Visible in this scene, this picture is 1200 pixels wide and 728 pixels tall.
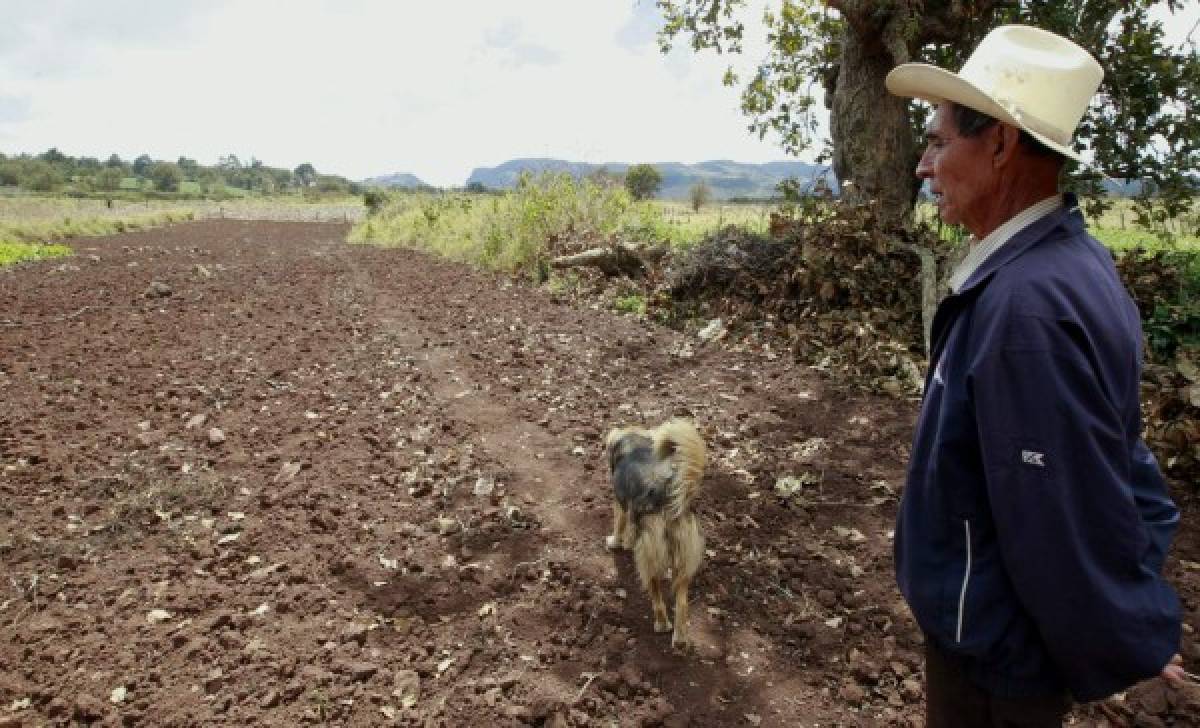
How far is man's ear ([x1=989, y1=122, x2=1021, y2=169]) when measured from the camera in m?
1.48

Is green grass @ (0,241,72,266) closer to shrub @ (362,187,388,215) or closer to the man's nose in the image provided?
the man's nose

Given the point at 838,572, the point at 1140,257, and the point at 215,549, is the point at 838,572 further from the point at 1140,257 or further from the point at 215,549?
the point at 1140,257

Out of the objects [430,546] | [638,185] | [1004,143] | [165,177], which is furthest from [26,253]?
[165,177]

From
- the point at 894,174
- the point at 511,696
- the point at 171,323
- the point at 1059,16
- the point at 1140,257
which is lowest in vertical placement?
the point at 511,696

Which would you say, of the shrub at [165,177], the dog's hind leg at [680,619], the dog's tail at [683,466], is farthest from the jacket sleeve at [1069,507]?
the shrub at [165,177]

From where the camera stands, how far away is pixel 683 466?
2.90 meters

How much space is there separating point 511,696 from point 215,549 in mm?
Answer: 2155

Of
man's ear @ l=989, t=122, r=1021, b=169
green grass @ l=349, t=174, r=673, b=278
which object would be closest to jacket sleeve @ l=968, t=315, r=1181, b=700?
man's ear @ l=989, t=122, r=1021, b=169

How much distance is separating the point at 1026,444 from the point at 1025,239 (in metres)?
0.45

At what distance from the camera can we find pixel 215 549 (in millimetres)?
3916

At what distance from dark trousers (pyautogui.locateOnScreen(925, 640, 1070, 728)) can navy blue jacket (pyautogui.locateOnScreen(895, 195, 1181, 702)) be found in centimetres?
4

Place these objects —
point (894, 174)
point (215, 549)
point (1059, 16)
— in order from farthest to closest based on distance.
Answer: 1. point (894, 174)
2. point (1059, 16)
3. point (215, 549)

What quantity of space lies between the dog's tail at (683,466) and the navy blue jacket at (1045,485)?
55.7 inches

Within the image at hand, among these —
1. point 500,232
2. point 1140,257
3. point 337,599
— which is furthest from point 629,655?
point 500,232
